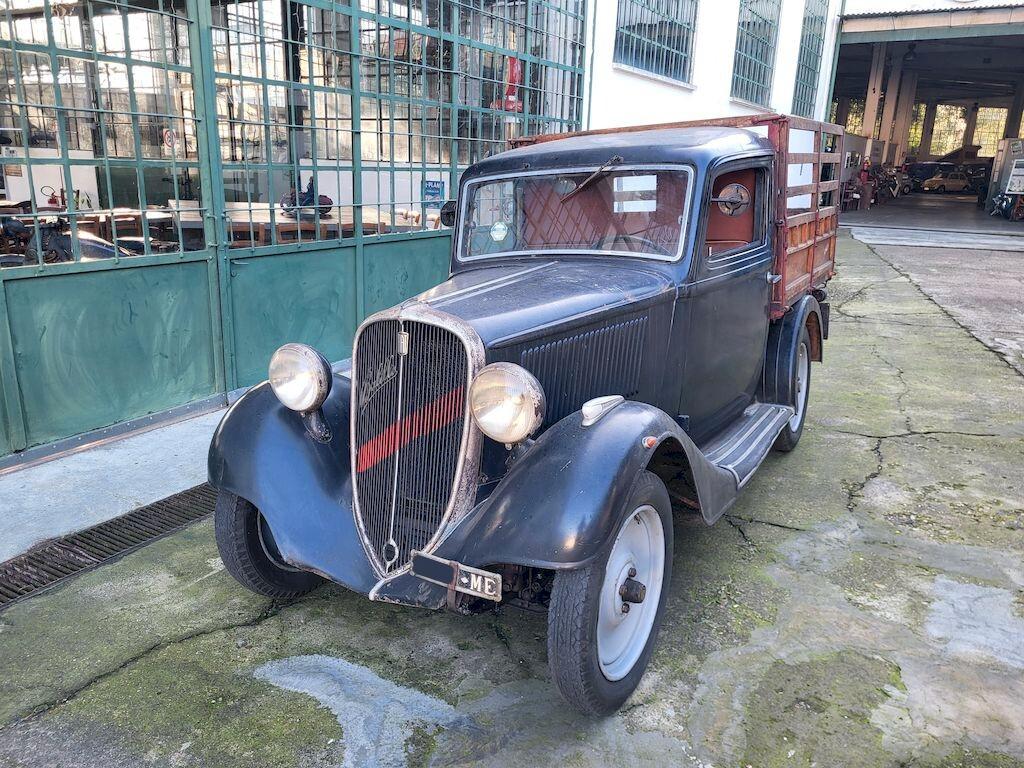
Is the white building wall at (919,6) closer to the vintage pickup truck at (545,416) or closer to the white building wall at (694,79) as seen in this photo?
the white building wall at (694,79)

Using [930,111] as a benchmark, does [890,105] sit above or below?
below

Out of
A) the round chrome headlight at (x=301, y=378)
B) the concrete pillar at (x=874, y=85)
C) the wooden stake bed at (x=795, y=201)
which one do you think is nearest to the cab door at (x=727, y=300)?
the wooden stake bed at (x=795, y=201)

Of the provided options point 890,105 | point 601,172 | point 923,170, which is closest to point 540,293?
point 601,172

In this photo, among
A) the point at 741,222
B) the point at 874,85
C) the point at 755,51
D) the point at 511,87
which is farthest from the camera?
the point at 874,85

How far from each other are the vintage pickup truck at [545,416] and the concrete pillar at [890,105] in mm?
29612

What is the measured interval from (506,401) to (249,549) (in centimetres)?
126

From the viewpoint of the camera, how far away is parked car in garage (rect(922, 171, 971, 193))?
34.6 metres

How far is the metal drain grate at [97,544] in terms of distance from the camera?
121 inches

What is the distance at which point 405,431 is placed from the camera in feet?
8.19

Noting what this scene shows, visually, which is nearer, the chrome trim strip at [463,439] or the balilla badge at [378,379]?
the chrome trim strip at [463,439]

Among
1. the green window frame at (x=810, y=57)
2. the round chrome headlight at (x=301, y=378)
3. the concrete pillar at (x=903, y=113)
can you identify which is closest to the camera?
the round chrome headlight at (x=301, y=378)

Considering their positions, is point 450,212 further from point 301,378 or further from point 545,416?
point 545,416

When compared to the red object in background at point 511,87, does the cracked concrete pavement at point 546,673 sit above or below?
below

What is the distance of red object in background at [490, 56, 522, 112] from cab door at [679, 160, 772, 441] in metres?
4.15
